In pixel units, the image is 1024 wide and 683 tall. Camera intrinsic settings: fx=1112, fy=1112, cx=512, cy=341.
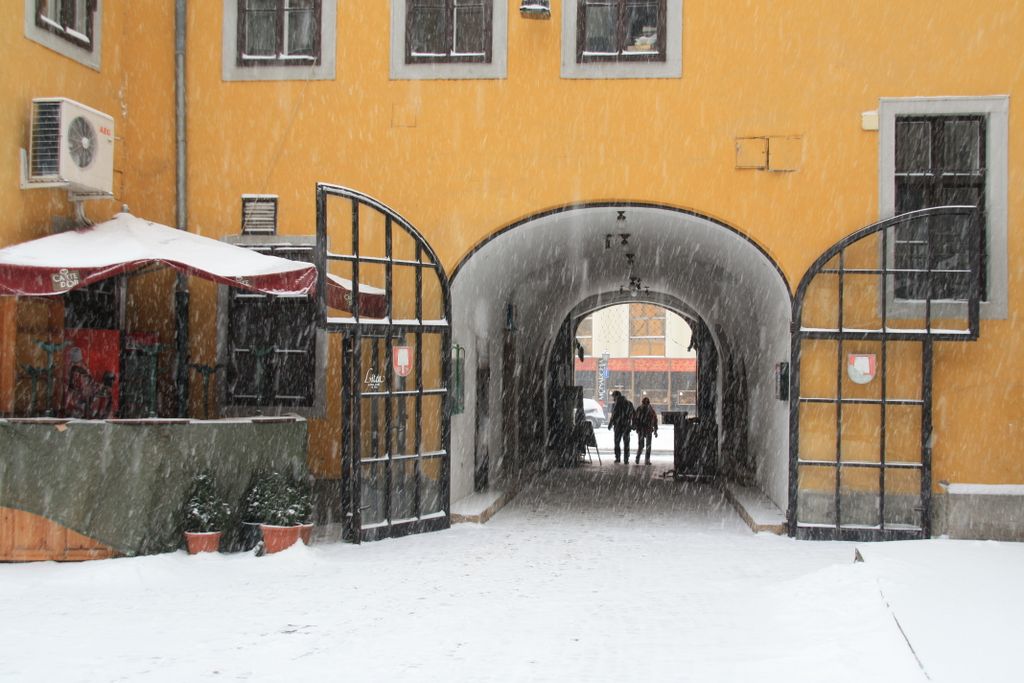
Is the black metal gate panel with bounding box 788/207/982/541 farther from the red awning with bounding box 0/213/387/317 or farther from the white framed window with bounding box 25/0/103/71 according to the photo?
the white framed window with bounding box 25/0/103/71

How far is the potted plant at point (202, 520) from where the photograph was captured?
30.2 ft

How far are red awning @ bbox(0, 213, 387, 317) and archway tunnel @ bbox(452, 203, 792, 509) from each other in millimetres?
2500

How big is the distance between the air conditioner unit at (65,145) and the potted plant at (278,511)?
3.31 meters

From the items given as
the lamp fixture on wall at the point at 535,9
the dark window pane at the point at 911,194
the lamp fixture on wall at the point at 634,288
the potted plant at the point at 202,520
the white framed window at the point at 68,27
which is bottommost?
the potted plant at the point at 202,520

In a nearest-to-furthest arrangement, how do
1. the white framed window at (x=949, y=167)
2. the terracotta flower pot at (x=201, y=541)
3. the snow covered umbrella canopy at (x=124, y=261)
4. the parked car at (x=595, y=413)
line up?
the snow covered umbrella canopy at (x=124, y=261) → the terracotta flower pot at (x=201, y=541) → the white framed window at (x=949, y=167) → the parked car at (x=595, y=413)

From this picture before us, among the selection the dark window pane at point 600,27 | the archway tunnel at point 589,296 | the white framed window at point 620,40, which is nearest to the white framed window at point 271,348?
the archway tunnel at point 589,296

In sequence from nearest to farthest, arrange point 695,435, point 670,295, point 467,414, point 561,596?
point 561,596 → point 467,414 → point 695,435 → point 670,295

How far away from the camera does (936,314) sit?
434 inches

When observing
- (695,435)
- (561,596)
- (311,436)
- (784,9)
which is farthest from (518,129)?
(695,435)

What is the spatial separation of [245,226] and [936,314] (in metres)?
7.13

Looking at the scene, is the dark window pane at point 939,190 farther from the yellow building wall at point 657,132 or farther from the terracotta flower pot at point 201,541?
the terracotta flower pot at point 201,541

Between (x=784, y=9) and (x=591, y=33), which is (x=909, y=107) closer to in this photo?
(x=784, y=9)

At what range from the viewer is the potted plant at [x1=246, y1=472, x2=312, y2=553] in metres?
9.41

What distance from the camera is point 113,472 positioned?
9.03 meters
